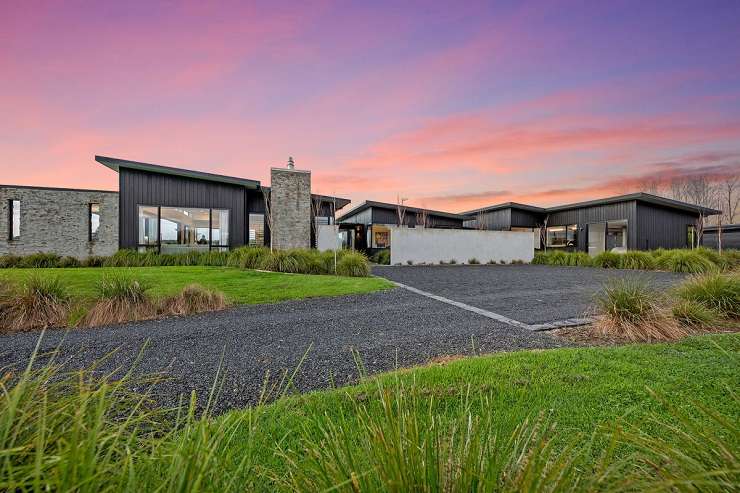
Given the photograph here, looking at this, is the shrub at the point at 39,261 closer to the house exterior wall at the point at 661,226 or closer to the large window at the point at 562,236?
the house exterior wall at the point at 661,226

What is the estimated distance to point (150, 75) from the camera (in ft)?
27.9

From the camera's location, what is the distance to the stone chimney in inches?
571

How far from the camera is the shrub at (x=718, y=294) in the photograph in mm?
4684

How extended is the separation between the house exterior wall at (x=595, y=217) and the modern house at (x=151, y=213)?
19.3 meters

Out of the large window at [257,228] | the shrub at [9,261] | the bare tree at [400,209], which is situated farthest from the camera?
the bare tree at [400,209]

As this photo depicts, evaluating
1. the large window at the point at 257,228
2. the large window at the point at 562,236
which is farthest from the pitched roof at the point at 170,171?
the large window at the point at 562,236

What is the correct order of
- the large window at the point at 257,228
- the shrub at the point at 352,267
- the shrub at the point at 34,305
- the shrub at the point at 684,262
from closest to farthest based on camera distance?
the shrub at the point at 34,305 → the shrub at the point at 352,267 → the shrub at the point at 684,262 → the large window at the point at 257,228

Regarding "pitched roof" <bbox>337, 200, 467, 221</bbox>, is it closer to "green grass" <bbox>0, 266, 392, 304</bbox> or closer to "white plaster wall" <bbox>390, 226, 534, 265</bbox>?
"white plaster wall" <bbox>390, 226, 534, 265</bbox>

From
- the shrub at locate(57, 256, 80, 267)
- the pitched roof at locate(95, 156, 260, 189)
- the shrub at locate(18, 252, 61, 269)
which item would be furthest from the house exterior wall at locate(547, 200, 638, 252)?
the shrub at locate(18, 252, 61, 269)

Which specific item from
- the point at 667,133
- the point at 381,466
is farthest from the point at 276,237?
the point at 667,133

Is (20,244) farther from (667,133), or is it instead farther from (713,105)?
(713,105)

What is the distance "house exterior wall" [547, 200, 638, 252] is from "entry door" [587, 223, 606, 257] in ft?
1.64

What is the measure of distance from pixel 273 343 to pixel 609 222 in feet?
81.6

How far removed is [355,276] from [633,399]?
802 cm
